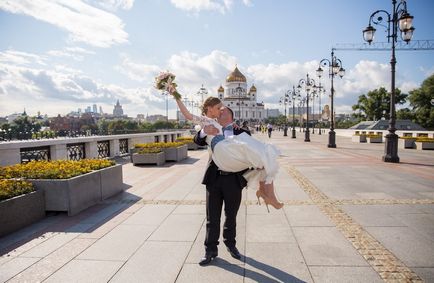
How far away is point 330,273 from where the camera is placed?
12.1ft

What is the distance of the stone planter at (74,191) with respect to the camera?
6.09 metres

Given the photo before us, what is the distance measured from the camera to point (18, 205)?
17.6ft

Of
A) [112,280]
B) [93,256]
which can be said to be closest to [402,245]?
[112,280]

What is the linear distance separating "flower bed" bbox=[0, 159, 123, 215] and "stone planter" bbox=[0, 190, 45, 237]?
222 mm

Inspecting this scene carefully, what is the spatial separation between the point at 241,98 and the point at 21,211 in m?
138

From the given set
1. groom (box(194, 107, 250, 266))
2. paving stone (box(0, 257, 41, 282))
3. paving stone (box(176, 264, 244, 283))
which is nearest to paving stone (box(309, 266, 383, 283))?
paving stone (box(176, 264, 244, 283))

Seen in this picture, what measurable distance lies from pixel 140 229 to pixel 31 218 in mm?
2143

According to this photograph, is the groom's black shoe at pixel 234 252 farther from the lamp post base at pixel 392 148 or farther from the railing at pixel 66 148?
the lamp post base at pixel 392 148

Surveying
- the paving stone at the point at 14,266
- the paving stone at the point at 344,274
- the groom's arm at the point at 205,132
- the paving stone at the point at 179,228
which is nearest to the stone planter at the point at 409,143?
the paving stone at the point at 179,228

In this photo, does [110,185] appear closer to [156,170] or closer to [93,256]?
[93,256]

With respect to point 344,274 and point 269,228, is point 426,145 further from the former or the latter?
point 344,274

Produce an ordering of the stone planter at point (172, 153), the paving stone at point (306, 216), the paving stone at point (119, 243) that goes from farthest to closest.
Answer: the stone planter at point (172, 153) < the paving stone at point (306, 216) < the paving stone at point (119, 243)

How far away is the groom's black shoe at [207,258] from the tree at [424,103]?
213 feet

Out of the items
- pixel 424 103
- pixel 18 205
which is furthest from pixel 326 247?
pixel 424 103
